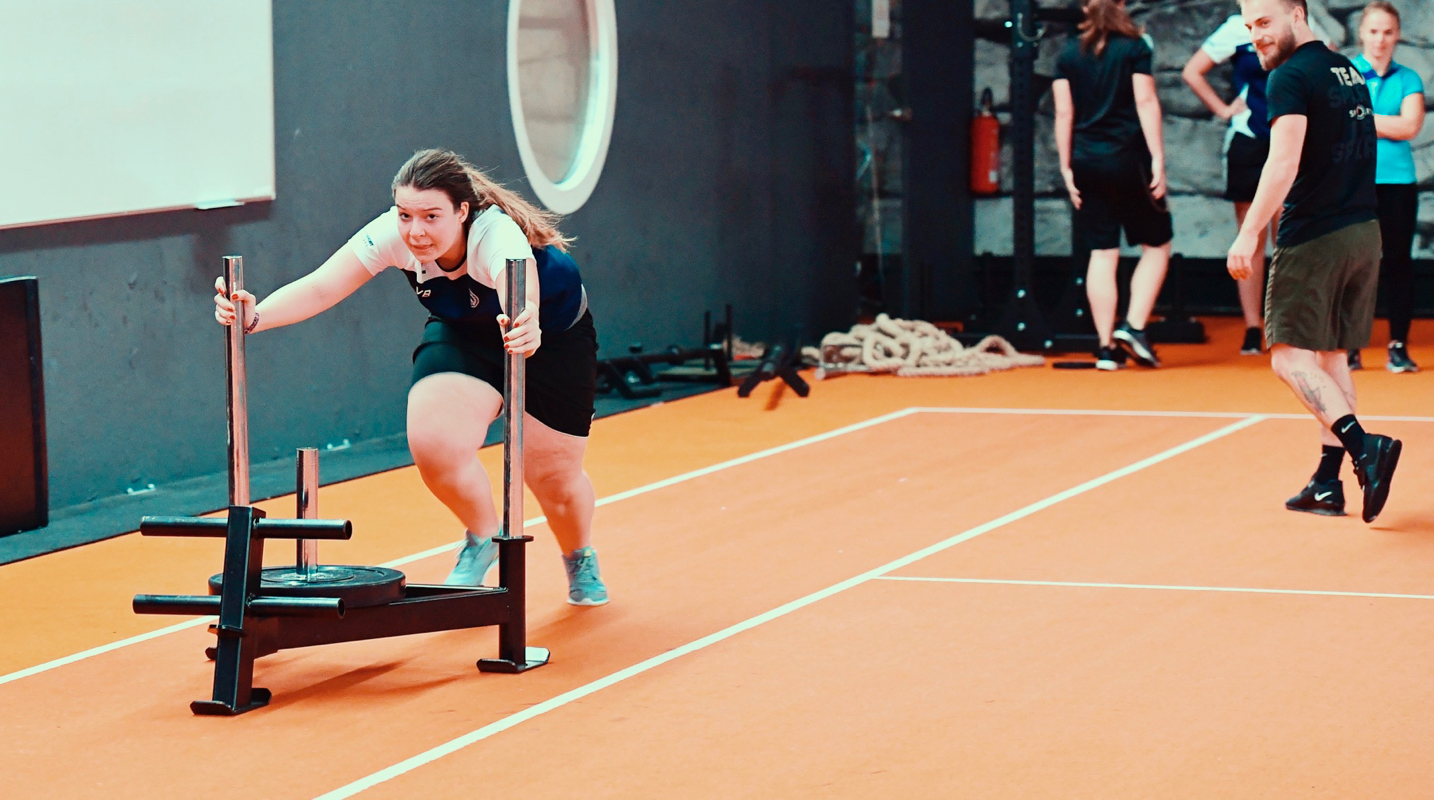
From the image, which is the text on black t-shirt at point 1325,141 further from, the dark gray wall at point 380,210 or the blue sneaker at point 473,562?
the dark gray wall at point 380,210

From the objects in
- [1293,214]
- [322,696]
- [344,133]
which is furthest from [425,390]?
[344,133]

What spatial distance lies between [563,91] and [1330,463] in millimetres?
4035

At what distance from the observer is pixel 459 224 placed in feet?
12.3

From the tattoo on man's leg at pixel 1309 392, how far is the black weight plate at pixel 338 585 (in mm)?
2671

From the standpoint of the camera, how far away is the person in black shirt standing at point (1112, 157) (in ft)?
27.2

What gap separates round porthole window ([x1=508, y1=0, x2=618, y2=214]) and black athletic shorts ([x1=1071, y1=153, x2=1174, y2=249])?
2301 millimetres

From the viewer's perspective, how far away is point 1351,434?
4.85 metres

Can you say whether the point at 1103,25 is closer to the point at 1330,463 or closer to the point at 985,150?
the point at 985,150

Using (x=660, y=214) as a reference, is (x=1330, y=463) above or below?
below

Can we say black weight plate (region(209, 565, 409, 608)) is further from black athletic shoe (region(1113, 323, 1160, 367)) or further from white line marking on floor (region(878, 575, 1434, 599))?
black athletic shoe (region(1113, 323, 1160, 367))

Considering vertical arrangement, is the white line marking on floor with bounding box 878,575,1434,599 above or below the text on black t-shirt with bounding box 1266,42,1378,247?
below

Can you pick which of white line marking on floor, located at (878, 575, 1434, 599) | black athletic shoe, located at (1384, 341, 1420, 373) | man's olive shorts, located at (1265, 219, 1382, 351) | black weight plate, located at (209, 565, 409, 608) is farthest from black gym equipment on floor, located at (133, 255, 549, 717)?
black athletic shoe, located at (1384, 341, 1420, 373)

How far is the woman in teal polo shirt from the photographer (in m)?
7.51

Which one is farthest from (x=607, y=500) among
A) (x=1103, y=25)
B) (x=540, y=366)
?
(x=1103, y=25)
